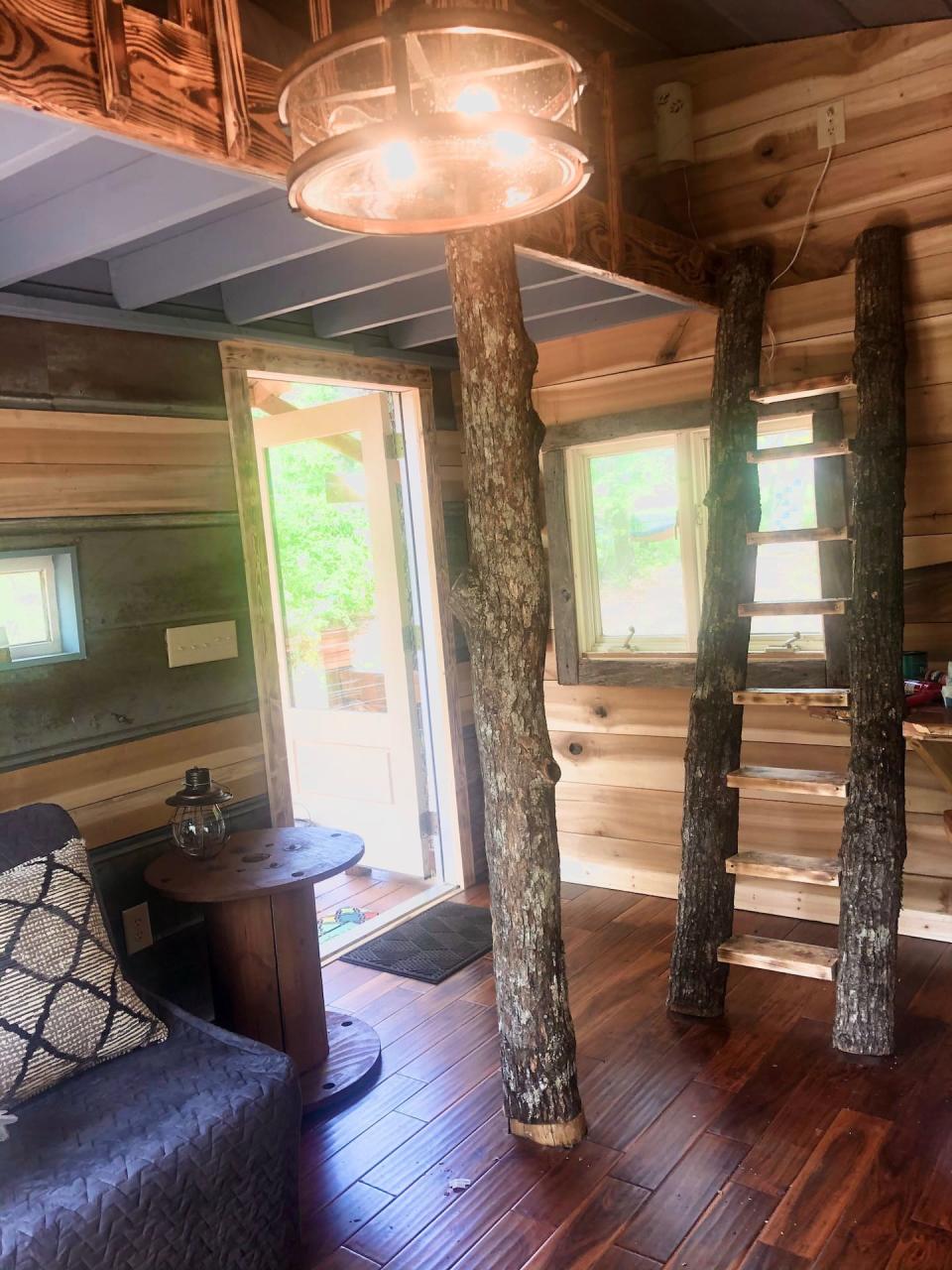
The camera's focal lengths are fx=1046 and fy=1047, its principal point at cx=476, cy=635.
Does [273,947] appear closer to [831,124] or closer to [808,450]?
[808,450]

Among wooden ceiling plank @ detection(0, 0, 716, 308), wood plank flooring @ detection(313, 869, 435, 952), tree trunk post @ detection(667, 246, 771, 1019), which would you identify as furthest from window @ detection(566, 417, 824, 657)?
wooden ceiling plank @ detection(0, 0, 716, 308)

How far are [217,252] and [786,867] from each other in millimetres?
2351

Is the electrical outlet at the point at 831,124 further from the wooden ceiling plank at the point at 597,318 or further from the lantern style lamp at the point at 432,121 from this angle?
the lantern style lamp at the point at 432,121

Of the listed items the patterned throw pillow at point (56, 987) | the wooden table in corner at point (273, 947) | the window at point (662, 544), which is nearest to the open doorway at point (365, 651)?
Answer: the window at point (662, 544)

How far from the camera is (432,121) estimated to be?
1.22 m

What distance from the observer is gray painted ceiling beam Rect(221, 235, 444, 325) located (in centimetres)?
293

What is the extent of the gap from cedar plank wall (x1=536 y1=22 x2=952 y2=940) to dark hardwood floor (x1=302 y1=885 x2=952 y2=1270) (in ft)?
2.00

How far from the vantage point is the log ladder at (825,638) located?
3053 mm

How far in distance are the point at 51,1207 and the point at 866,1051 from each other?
213 cm

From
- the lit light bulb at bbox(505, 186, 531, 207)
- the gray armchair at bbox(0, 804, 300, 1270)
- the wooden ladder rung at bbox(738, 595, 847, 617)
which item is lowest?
the gray armchair at bbox(0, 804, 300, 1270)

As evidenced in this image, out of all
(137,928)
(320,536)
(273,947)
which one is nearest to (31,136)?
(273,947)

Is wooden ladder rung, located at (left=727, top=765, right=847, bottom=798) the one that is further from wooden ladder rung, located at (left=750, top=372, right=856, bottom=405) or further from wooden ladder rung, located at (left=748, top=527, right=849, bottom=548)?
wooden ladder rung, located at (left=750, top=372, right=856, bottom=405)

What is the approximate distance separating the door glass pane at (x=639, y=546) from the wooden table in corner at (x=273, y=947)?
1682mm

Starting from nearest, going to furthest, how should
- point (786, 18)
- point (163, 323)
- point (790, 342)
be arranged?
point (163, 323) → point (786, 18) → point (790, 342)
